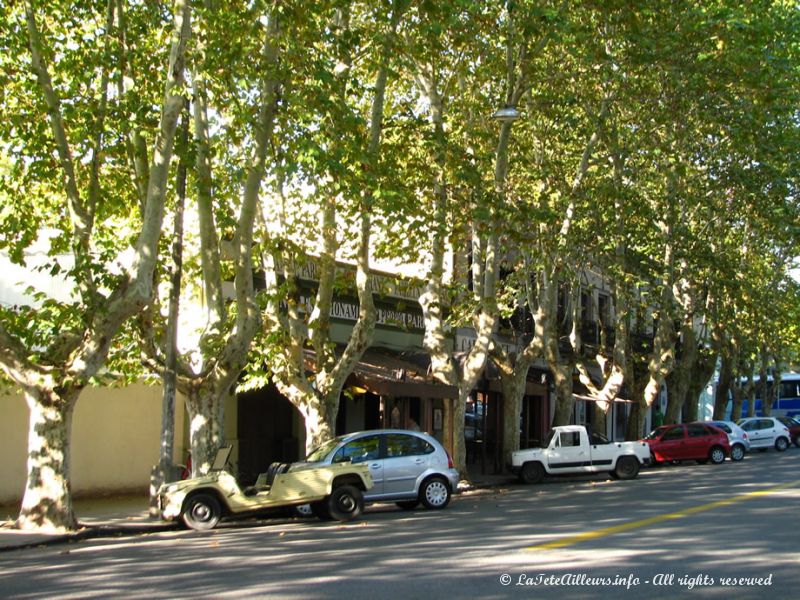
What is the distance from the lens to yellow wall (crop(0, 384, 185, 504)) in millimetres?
20031

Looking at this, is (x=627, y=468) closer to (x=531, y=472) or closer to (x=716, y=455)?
(x=531, y=472)

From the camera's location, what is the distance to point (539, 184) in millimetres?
26906

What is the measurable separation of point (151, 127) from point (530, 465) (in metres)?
14.1

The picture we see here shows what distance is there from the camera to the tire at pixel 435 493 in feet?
59.2

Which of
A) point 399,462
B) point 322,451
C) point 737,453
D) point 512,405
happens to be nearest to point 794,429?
point 737,453

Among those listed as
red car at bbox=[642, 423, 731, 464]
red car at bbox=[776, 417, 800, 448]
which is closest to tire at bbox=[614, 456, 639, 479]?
red car at bbox=[642, 423, 731, 464]

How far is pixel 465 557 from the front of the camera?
11.3 m

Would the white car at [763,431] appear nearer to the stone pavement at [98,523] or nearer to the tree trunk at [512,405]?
the tree trunk at [512,405]

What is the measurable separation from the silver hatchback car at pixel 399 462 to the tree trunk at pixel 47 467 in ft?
13.0

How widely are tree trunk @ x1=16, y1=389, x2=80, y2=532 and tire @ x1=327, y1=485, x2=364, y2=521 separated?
4079 mm

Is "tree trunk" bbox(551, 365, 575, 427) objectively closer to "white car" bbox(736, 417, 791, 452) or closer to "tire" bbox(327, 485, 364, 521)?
"white car" bbox(736, 417, 791, 452)

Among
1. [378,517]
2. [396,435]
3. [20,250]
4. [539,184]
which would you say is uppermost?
[539,184]

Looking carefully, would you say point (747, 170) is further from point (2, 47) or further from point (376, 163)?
point (2, 47)

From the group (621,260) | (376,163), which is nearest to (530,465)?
(621,260)
